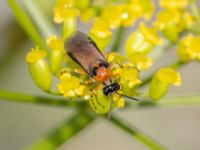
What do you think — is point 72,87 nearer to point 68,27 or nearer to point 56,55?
point 56,55

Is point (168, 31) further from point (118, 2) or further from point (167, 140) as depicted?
point (167, 140)

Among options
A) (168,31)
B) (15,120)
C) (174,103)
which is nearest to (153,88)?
(174,103)

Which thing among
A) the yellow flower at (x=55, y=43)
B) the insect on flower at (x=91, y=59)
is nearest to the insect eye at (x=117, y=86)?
the insect on flower at (x=91, y=59)

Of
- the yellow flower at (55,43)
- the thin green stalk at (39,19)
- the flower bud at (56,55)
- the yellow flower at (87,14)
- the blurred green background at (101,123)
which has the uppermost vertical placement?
the thin green stalk at (39,19)

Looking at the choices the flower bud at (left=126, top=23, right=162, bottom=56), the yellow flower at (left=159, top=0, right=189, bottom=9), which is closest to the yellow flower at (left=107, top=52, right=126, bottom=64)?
the flower bud at (left=126, top=23, right=162, bottom=56)

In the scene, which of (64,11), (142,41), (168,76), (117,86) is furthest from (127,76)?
(64,11)

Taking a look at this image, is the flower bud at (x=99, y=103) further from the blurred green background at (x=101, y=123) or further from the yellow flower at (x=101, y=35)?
the blurred green background at (x=101, y=123)

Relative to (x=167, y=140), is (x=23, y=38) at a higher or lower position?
higher
